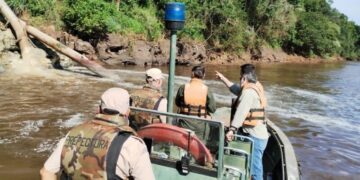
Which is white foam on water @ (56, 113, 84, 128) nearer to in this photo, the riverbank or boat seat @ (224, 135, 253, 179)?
boat seat @ (224, 135, 253, 179)

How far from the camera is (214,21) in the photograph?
30828 millimetres

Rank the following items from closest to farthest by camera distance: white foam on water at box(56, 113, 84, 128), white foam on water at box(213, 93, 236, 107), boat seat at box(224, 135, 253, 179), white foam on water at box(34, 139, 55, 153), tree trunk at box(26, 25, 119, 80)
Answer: boat seat at box(224, 135, 253, 179), white foam on water at box(34, 139, 55, 153), white foam on water at box(56, 113, 84, 128), white foam on water at box(213, 93, 236, 107), tree trunk at box(26, 25, 119, 80)

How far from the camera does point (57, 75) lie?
1673 cm

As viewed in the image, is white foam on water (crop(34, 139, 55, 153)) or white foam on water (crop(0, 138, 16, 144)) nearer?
white foam on water (crop(34, 139, 55, 153))

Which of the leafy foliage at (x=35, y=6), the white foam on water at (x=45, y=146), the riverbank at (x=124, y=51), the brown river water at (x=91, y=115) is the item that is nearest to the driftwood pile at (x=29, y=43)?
the riverbank at (x=124, y=51)

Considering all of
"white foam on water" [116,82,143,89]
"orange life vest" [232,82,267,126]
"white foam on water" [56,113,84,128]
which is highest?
"orange life vest" [232,82,267,126]

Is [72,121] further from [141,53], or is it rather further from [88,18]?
[141,53]

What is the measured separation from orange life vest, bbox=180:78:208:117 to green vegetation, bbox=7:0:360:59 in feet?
55.6

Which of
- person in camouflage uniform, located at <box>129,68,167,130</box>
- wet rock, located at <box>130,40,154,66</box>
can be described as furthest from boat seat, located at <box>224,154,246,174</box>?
wet rock, located at <box>130,40,154,66</box>

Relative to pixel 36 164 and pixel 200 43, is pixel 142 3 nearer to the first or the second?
pixel 200 43

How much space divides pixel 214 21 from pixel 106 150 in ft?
94.3

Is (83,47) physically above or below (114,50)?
above

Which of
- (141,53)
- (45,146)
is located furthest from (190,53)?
(45,146)

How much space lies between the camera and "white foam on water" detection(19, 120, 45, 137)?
902 cm
